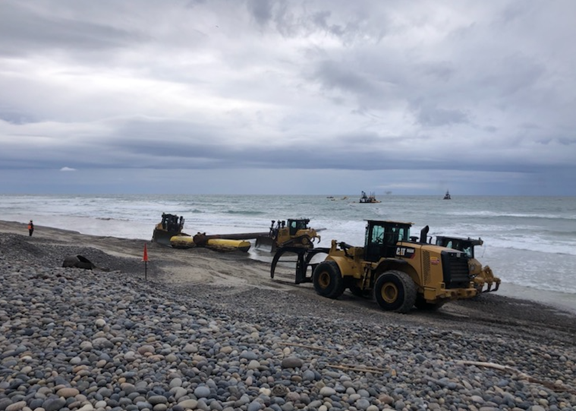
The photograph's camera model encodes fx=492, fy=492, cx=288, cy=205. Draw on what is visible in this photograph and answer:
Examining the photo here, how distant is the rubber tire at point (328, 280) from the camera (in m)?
13.3

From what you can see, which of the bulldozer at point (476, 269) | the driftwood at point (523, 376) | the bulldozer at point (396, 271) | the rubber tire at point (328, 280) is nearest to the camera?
the driftwood at point (523, 376)

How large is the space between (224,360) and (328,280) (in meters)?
8.28

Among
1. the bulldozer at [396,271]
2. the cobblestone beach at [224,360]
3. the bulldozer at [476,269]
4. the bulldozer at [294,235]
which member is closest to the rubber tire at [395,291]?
the bulldozer at [396,271]

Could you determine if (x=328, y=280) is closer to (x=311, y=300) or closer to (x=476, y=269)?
(x=311, y=300)

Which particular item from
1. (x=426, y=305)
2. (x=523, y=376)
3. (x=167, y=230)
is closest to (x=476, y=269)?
(x=426, y=305)

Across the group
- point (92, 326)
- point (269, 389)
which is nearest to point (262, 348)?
point (269, 389)

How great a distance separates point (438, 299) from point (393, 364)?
607cm

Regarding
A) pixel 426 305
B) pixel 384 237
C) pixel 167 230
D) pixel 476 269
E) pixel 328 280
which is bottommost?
pixel 426 305

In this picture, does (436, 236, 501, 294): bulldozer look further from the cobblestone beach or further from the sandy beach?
the cobblestone beach

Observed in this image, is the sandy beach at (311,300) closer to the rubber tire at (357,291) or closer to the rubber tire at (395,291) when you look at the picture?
the rubber tire at (357,291)

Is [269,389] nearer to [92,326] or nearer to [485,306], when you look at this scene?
[92,326]

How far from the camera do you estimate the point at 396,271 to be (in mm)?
12148

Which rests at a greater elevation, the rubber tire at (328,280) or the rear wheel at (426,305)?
the rubber tire at (328,280)

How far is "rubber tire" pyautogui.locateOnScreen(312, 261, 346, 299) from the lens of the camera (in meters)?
13.3
